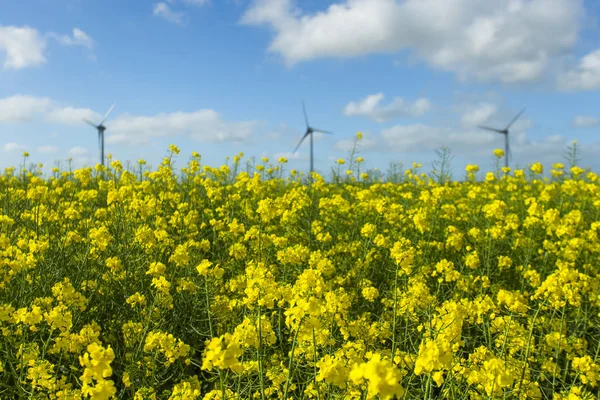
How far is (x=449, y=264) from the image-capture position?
15.3 feet

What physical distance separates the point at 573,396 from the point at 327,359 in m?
1.48

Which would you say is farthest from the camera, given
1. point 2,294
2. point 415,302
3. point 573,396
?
point 2,294

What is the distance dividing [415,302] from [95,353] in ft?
7.41

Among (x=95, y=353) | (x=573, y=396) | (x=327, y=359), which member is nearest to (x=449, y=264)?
(x=573, y=396)

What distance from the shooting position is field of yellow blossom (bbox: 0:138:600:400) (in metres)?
2.62

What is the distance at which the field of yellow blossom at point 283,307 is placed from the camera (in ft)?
8.61

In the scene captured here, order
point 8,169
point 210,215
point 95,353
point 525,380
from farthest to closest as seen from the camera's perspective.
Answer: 1. point 8,169
2. point 210,215
3. point 525,380
4. point 95,353

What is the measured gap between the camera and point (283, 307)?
3.04 m

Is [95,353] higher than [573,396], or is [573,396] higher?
[95,353]

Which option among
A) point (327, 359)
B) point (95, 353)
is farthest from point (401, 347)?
point (95, 353)

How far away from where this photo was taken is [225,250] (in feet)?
19.4

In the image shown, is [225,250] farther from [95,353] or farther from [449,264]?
[95,353]

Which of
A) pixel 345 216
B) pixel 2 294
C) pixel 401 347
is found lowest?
pixel 401 347

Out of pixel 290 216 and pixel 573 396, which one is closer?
pixel 573 396
